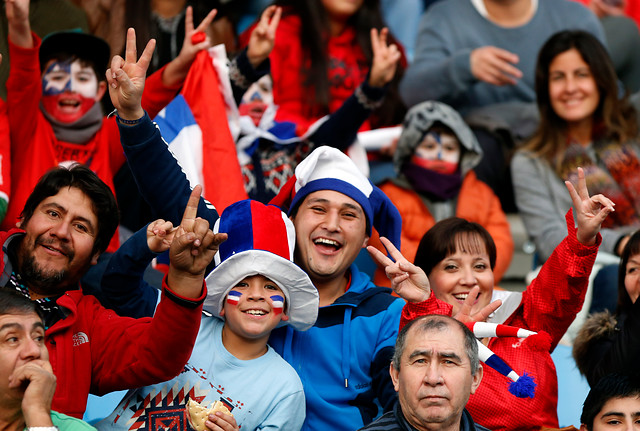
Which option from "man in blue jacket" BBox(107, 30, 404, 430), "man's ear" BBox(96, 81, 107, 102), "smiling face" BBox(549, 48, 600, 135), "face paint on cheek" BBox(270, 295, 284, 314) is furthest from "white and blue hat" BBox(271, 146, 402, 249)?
"smiling face" BBox(549, 48, 600, 135)

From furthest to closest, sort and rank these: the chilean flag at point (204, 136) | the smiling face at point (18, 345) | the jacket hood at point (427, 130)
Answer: the jacket hood at point (427, 130)
the chilean flag at point (204, 136)
the smiling face at point (18, 345)

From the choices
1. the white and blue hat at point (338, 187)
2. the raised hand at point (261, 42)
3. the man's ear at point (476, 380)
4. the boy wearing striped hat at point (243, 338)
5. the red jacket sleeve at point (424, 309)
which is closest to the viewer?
the man's ear at point (476, 380)

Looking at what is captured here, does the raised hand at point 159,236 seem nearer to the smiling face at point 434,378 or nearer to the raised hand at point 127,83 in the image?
the raised hand at point 127,83

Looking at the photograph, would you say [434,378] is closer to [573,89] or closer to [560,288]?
[560,288]

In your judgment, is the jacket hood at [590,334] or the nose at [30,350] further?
the jacket hood at [590,334]

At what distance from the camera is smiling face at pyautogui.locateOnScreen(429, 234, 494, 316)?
373 cm

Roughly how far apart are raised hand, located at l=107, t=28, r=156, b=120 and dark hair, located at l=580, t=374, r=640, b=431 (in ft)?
5.94

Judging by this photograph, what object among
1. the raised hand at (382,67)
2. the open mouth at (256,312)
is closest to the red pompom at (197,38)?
the raised hand at (382,67)

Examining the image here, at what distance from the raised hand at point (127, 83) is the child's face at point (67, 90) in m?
1.09

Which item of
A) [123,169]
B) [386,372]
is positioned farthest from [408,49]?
[386,372]

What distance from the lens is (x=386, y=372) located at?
3414 millimetres

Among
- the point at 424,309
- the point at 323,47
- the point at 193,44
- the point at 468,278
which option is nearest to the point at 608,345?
the point at 468,278

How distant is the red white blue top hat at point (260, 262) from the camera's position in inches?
130

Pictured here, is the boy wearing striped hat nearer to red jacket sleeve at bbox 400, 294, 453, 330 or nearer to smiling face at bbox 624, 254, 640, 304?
red jacket sleeve at bbox 400, 294, 453, 330
